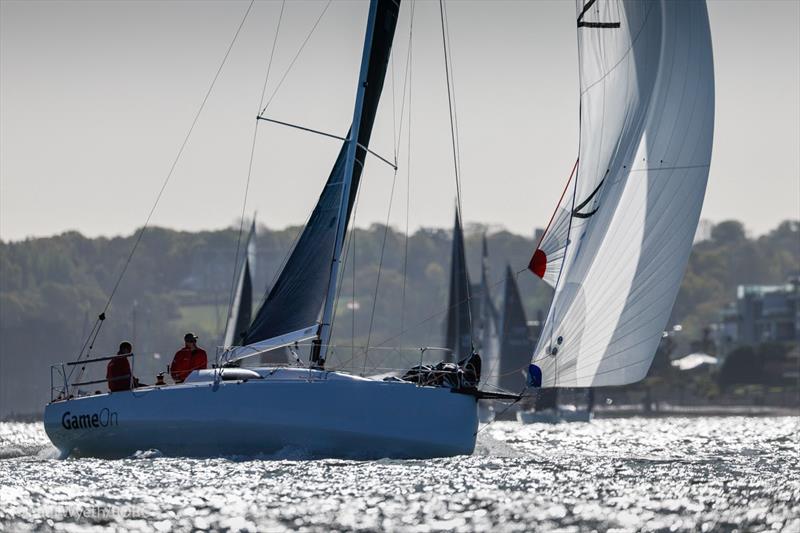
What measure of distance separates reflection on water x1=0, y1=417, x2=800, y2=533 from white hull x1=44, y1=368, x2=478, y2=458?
27cm

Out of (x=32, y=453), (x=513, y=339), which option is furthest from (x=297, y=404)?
(x=513, y=339)

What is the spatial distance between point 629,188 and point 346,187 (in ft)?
16.3

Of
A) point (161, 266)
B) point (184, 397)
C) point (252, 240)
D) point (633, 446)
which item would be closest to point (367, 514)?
point (184, 397)

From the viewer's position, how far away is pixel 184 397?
23.0 m

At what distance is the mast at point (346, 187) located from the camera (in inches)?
965

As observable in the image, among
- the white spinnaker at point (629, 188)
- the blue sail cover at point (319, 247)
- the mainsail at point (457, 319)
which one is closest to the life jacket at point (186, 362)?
the blue sail cover at point (319, 247)

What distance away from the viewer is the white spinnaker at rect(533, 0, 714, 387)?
2131 centimetres

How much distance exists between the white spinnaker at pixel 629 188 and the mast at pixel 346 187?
3886 millimetres

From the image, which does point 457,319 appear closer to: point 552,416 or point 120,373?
point 552,416

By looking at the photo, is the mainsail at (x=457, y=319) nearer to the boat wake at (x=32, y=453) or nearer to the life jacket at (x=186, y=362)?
the boat wake at (x=32, y=453)

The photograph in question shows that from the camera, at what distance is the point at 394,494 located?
61.6 feet

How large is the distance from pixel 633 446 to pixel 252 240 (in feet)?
74.0

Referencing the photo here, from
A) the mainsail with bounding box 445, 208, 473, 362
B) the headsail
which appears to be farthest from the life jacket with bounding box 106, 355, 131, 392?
the headsail

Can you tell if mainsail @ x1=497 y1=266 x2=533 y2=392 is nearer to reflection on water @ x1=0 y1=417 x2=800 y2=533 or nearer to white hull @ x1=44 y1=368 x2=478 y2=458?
reflection on water @ x1=0 y1=417 x2=800 y2=533
